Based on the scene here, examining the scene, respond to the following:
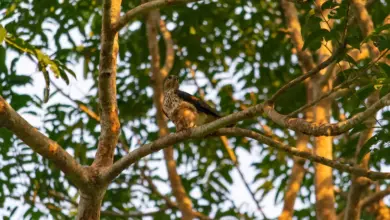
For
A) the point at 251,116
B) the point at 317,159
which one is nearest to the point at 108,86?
the point at 251,116

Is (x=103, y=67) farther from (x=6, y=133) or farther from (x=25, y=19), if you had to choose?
(x=25, y=19)

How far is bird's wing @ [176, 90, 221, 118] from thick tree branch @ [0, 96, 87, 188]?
7.37 ft

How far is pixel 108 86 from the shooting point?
5332mm

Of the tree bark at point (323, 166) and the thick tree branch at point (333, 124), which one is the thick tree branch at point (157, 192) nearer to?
the tree bark at point (323, 166)

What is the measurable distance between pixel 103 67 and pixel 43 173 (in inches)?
148

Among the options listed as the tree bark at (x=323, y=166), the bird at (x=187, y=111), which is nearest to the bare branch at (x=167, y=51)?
the bird at (x=187, y=111)

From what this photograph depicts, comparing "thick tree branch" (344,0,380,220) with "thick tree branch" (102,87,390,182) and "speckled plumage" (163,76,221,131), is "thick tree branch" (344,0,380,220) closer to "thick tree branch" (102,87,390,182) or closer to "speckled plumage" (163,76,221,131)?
"speckled plumage" (163,76,221,131)

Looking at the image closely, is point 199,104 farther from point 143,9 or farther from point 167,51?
point 143,9

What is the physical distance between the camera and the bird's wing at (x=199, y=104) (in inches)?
279

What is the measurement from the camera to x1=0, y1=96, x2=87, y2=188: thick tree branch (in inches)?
177

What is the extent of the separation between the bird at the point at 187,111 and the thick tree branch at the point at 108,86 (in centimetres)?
156

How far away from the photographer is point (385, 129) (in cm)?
Result: 469

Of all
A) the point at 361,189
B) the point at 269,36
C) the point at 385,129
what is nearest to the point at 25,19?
the point at 269,36

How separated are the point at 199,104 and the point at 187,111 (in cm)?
14
